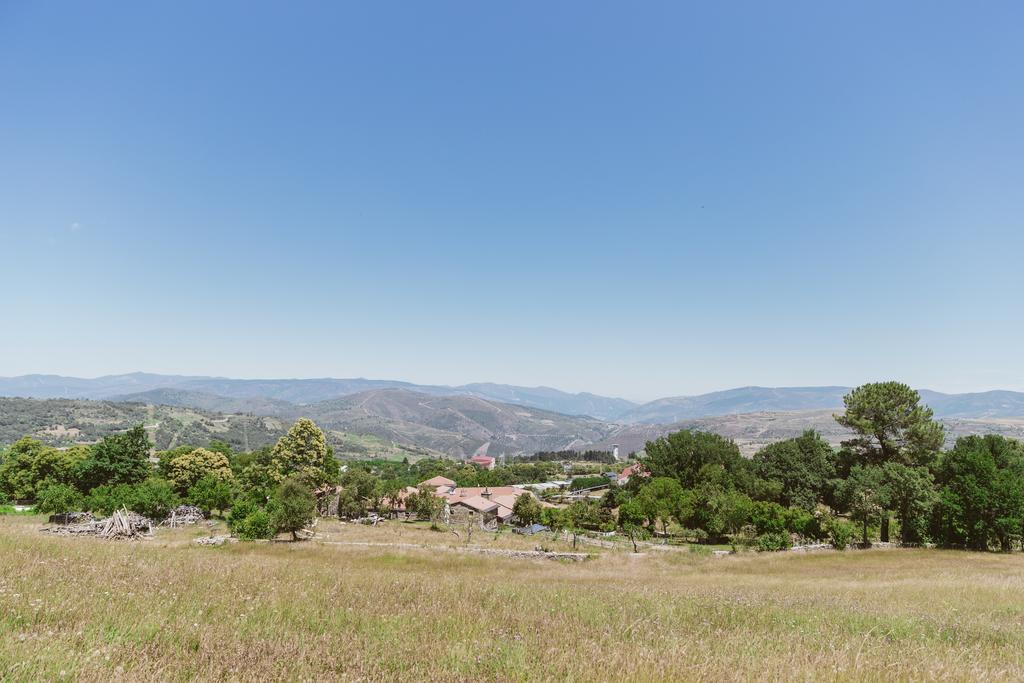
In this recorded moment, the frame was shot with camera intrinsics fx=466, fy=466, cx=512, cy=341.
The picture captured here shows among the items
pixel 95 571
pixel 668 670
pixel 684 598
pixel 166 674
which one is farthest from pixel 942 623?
pixel 95 571

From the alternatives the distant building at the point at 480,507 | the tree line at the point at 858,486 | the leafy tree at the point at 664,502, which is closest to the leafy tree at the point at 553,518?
the distant building at the point at 480,507

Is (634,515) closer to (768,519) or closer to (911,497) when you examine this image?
(768,519)

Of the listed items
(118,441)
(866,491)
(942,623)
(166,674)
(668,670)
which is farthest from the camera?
(118,441)

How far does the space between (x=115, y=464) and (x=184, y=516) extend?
401 inches

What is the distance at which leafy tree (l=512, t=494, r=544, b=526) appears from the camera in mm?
65688

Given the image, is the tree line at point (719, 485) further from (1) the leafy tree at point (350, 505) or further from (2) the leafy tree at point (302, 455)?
(1) the leafy tree at point (350, 505)

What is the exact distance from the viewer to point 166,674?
154 inches

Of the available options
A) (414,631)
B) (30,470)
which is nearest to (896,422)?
(414,631)

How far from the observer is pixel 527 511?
217 ft

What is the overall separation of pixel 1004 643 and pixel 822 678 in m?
5.67

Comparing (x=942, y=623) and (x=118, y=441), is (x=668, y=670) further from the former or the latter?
(x=118, y=441)

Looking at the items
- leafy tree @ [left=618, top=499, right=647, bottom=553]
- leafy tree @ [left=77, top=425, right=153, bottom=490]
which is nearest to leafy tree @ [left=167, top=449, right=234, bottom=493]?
leafy tree @ [left=77, top=425, right=153, bottom=490]

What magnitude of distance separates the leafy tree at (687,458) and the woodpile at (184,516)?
6186 centimetres

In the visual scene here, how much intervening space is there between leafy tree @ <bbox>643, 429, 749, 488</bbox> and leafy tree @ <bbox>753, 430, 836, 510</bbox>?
4.47 m
